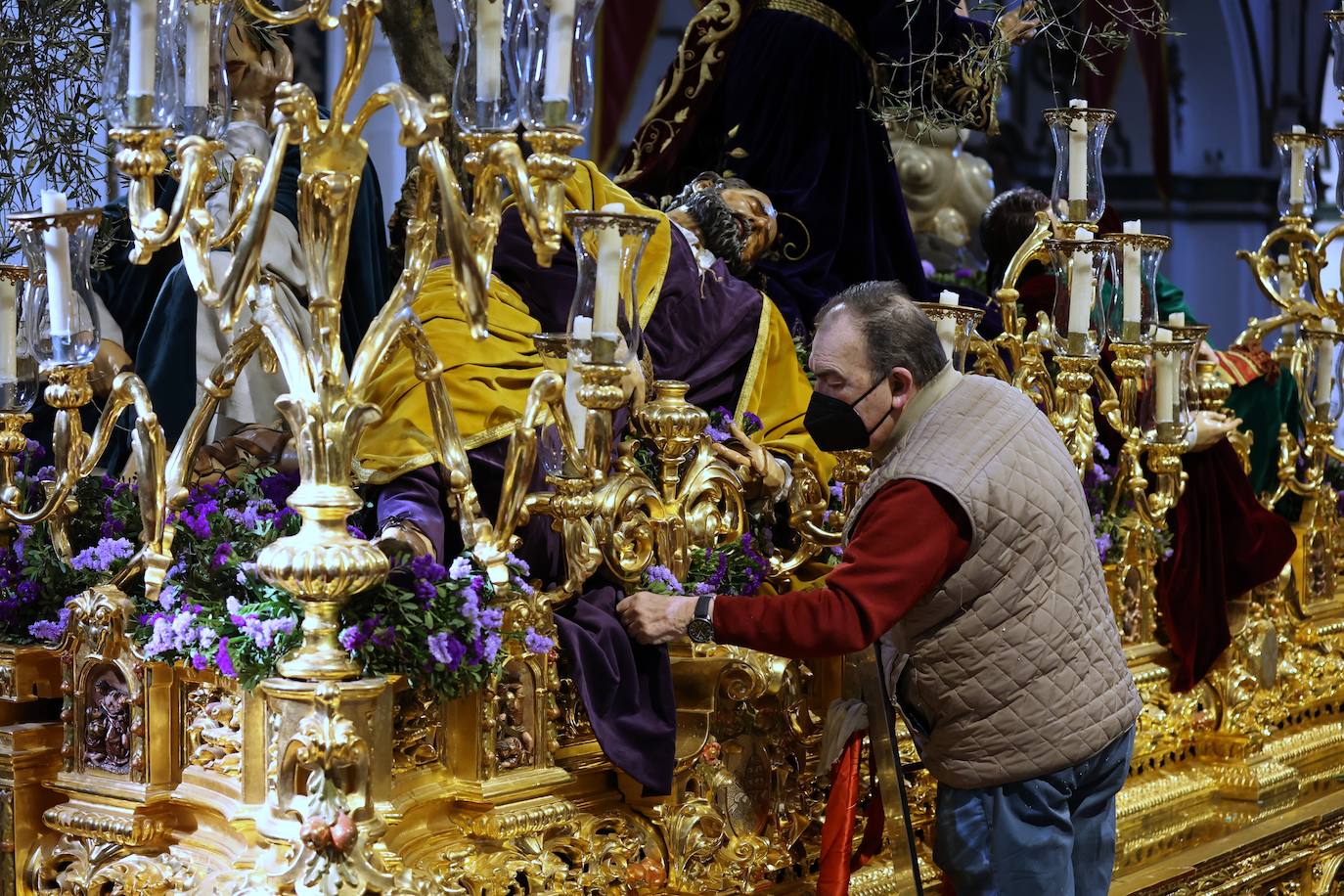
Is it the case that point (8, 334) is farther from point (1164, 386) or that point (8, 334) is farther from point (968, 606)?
point (1164, 386)

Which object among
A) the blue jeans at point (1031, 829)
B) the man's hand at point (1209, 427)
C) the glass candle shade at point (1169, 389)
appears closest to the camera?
the blue jeans at point (1031, 829)

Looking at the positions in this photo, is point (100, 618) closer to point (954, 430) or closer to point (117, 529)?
point (117, 529)

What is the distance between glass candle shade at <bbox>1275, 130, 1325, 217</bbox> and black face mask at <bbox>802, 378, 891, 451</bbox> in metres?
2.74

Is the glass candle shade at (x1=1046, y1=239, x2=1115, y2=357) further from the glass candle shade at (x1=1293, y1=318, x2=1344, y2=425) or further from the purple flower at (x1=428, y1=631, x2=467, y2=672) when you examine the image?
the purple flower at (x1=428, y1=631, x2=467, y2=672)

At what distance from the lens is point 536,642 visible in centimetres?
294

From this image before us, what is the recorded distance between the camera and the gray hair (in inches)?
121

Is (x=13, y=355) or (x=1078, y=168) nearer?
(x=13, y=355)

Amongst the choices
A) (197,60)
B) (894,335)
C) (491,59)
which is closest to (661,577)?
(894,335)

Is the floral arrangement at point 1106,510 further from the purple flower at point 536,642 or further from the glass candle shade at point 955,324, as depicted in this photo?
the purple flower at point 536,642

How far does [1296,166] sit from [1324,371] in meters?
0.63

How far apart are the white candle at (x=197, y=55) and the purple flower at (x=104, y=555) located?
102 cm

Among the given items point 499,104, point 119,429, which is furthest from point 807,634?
point 119,429

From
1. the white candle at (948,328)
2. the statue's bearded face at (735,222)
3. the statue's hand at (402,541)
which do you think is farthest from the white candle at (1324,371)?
the statue's hand at (402,541)

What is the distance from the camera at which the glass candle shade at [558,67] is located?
2273 millimetres
